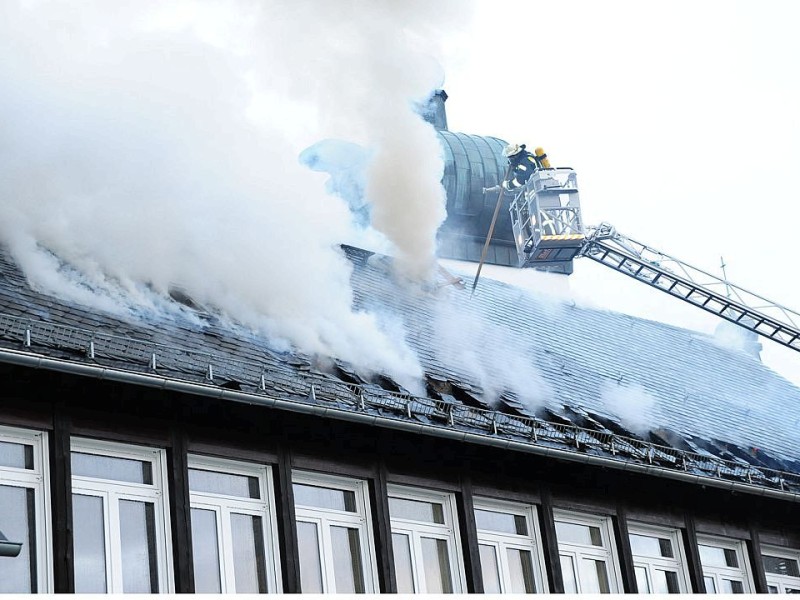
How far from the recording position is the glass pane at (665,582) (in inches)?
776

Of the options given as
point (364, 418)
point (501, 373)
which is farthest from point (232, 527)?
point (501, 373)

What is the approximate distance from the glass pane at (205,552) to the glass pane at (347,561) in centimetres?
132

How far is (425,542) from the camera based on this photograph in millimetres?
17734

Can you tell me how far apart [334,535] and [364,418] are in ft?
3.86

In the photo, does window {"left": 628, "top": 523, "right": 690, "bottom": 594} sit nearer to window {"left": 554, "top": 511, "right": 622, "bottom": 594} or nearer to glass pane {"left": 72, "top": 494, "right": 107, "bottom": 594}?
window {"left": 554, "top": 511, "right": 622, "bottom": 594}

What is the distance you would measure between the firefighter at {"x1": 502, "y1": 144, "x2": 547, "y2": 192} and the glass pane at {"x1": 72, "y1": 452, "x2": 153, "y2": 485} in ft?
60.7

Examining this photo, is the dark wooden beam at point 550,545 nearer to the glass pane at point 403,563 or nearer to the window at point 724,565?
the glass pane at point 403,563

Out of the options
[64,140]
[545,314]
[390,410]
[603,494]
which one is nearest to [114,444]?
[390,410]

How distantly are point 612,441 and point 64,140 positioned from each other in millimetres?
6852

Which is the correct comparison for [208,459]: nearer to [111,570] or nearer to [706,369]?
[111,570]

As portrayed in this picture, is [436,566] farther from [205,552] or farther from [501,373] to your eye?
[501,373]

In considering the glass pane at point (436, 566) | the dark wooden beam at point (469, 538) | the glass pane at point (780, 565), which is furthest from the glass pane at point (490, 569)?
the glass pane at point (780, 565)

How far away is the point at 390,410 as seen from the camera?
17.9 metres

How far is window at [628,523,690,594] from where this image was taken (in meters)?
19.7
